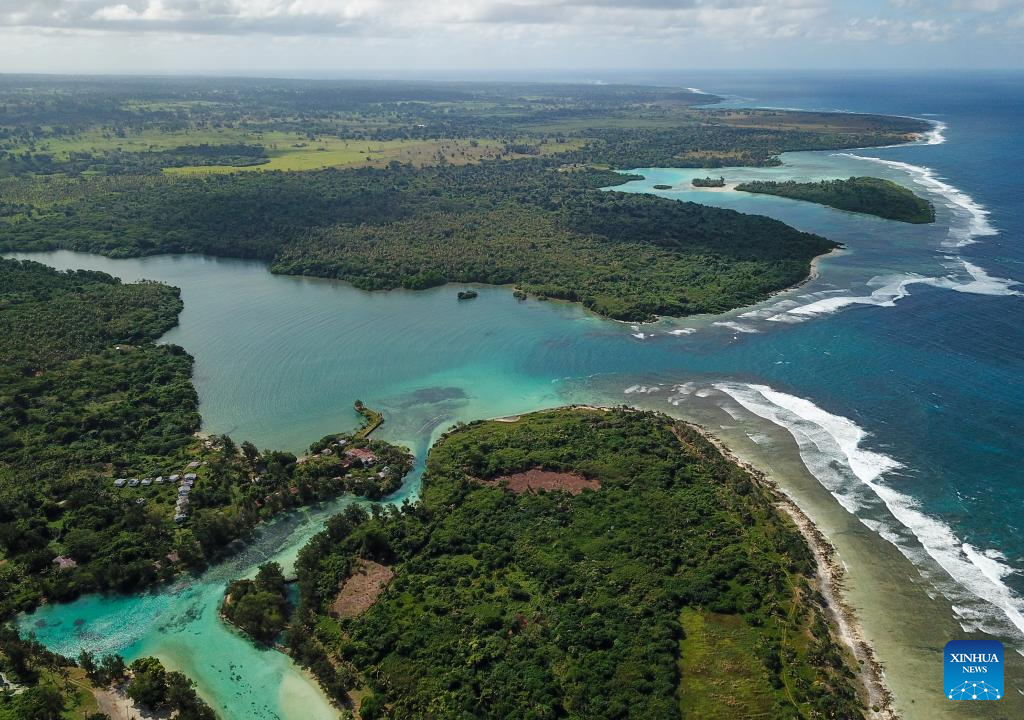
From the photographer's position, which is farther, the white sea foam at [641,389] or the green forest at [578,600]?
the white sea foam at [641,389]

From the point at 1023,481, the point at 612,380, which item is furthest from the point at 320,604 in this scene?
the point at 1023,481

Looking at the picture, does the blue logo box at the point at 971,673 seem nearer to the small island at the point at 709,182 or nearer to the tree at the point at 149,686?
the tree at the point at 149,686

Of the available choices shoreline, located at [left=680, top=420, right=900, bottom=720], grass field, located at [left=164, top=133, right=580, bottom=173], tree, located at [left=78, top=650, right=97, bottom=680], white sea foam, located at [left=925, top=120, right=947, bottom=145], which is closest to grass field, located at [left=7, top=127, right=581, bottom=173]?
grass field, located at [left=164, top=133, right=580, bottom=173]

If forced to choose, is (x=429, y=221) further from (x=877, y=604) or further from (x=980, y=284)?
(x=877, y=604)

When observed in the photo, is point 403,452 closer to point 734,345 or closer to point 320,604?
point 320,604

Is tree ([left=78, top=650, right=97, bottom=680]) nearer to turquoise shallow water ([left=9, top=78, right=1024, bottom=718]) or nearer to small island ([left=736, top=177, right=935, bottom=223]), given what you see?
turquoise shallow water ([left=9, top=78, right=1024, bottom=718])

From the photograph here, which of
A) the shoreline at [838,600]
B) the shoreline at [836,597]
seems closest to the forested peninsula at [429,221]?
the shoreline at [836,597]
